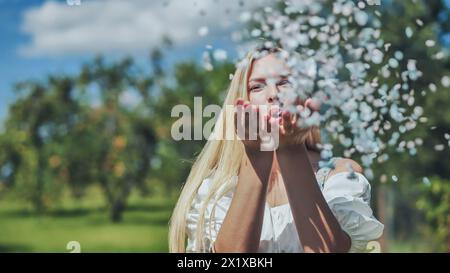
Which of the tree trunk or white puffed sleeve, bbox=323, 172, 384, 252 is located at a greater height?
white puffed sleeve, bbox=323, 172, 384, 252

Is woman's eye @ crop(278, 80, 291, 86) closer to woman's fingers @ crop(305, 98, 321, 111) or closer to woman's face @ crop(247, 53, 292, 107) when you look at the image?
woman's face @ crop(247, 53, 292, 107)

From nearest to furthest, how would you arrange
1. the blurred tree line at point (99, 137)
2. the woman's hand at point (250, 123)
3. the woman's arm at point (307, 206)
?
the woman's hand at point (250, 123) < the woman's arm at point (307, 206) < the blurred tree line at point (99, 137)

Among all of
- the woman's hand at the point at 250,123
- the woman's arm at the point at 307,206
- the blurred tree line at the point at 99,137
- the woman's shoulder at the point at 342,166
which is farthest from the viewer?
the blurred tree line at the point at 99,137

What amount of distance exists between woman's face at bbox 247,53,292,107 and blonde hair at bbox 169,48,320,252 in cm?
2

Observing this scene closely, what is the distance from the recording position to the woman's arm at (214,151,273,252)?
A: 5.11 feet

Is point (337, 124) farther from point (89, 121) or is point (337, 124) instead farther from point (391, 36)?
point (89, 121)

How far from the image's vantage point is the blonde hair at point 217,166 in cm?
182

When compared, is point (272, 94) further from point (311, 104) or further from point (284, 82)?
point (311, 104)

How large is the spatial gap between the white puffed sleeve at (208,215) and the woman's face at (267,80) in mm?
270

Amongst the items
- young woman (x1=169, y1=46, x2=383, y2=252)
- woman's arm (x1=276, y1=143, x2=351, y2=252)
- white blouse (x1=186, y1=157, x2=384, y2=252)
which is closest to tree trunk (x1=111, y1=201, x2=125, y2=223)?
young woman (x1=169, y1=46, x2=383, y2=252)

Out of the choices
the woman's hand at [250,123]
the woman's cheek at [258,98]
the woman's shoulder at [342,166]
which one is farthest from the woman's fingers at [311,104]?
the woman's shoulder at [342,166]

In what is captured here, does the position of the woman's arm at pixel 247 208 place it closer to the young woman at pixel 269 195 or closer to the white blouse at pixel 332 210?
the young woman at pixel 269 195

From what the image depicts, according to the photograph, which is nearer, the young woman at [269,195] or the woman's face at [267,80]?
the young woman at [269,195]
